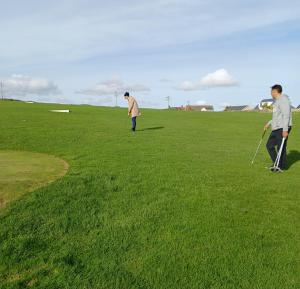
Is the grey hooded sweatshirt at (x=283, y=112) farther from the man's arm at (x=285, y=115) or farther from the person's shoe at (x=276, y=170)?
the person's shoe at (x=276, y=170)

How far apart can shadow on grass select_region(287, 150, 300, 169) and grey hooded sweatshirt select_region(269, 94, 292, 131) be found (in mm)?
2040

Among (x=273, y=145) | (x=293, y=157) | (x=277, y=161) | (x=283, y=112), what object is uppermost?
(x=283, y=112)

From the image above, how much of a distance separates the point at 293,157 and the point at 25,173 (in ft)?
35.0

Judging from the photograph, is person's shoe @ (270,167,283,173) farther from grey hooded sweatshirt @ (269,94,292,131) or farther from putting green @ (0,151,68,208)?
putting green @ (0,151,68,208)

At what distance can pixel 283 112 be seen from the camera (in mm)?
10492

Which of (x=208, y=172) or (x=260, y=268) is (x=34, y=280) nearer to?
(x=260, y=268)

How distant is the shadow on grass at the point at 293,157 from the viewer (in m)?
12.6

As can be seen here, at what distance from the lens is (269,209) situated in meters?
7.00

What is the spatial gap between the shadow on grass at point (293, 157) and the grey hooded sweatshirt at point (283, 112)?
2.04 m

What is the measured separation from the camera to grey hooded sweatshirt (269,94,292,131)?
10.5 meters

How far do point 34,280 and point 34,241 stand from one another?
103cm

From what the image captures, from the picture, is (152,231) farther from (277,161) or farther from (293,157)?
(293,157)

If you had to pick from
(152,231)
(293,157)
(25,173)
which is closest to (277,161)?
(293,157)

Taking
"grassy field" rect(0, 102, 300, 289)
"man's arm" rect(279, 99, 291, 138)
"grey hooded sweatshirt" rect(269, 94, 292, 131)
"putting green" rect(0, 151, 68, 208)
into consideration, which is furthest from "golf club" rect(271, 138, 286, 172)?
"putting green" rect(0, 151, 68, 208)
